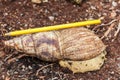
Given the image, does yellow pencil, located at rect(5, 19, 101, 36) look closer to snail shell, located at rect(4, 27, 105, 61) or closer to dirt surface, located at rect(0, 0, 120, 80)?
snail shell, located at rect(4, 27, 105, 61)

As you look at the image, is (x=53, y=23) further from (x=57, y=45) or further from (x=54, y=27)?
(x=57, y=45)

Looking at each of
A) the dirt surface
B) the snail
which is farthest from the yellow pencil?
the dirt surface

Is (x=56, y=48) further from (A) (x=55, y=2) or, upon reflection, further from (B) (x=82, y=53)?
(A) (x=55, y=2)

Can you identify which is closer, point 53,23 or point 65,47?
point 65,47

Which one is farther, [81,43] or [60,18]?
[60,18]

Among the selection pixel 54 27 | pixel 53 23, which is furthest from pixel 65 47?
pixel 53 23

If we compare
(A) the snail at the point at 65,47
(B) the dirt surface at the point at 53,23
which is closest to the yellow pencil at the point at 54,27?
(A) the snail at the point at 65,47

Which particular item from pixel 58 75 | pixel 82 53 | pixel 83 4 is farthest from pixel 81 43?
pixel 83 4
